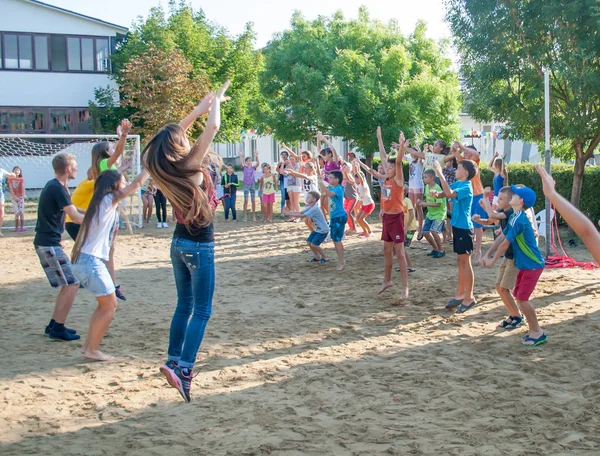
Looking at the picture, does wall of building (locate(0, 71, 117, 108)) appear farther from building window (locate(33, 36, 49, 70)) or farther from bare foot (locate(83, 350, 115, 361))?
bare foot (locate(83, 350, 115, 361))

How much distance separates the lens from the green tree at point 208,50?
28594 millimetres

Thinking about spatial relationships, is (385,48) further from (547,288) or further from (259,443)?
(259,443)

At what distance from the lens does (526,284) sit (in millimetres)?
6504

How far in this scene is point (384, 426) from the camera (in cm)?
465

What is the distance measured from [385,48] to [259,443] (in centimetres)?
1942

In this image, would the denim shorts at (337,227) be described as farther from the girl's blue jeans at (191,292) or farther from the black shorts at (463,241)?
the girl's blue jeans at (191,292)

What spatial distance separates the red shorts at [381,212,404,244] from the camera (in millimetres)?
8656

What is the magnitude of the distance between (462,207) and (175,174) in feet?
14.5

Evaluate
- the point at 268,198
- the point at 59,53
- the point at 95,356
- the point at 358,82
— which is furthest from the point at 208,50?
the point at 95,356

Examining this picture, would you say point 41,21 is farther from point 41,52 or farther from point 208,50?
point 208,50

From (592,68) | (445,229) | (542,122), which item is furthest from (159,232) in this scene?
(592,68)

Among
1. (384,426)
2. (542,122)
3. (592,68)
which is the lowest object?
(384,426)

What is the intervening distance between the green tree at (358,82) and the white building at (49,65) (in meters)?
9.79

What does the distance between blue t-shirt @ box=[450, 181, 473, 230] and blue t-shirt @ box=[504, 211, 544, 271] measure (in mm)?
1231
